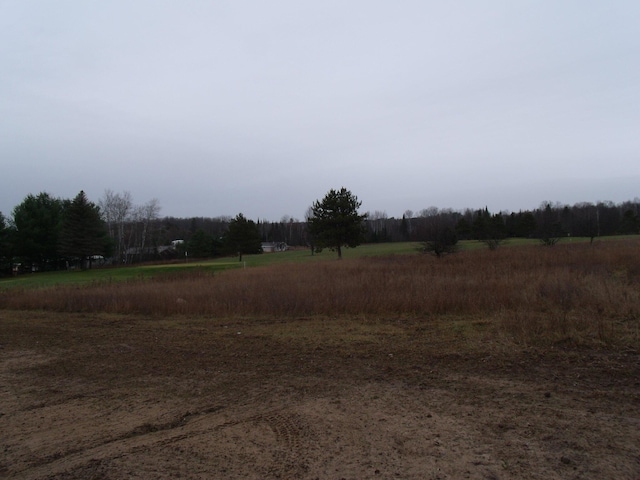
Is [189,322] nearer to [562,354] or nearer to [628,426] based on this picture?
[562,354]

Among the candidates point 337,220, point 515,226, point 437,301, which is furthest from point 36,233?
point 515,226

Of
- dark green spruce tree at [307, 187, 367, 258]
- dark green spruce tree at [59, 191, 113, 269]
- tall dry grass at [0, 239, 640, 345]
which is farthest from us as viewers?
dark green spruce tree at [59, 191, 113, 269]

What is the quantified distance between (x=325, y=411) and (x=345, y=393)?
515 millimetres

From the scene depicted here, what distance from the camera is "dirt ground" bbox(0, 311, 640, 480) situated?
3.03 meters

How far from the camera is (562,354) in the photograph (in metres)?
5.52

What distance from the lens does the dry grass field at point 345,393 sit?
10.1ft

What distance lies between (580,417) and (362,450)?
1.97m

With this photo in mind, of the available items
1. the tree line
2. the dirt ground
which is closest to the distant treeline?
the tree line

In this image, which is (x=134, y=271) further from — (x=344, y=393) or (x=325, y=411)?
(x=325, y=411)

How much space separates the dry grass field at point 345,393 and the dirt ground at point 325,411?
2 centimetres

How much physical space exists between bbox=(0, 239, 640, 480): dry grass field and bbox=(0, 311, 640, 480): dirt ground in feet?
0.06

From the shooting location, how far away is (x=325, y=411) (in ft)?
13.2

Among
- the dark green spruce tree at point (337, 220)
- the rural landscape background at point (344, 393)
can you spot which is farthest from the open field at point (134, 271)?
the rural landscape background at point (344, 393)

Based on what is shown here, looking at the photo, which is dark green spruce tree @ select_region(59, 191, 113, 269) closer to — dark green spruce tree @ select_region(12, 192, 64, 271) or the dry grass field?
dark green spruce tree @ select_region(12, 192, 64, 271)
